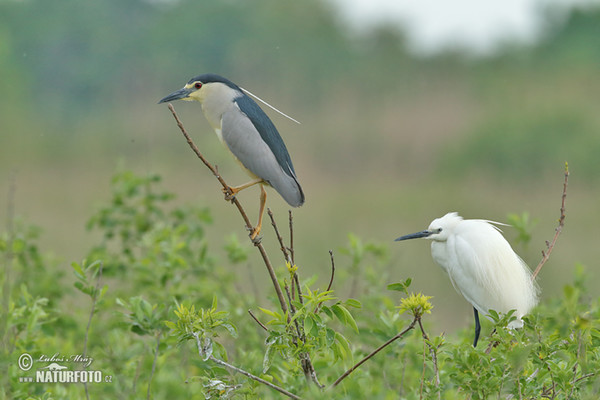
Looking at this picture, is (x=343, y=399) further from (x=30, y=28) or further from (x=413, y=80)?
(x=30, y=28)

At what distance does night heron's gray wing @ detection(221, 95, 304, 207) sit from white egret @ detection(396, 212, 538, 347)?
52cm

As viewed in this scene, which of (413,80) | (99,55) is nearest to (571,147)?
(413,80)

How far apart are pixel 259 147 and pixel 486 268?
0.98 m

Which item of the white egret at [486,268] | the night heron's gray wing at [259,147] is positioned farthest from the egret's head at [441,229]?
the night heron's gray wing at [259,147]

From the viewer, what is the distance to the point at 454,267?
3.02 meters

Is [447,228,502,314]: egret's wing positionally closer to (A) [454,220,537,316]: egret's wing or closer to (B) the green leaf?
(A) [454,220,537,316]: egret's wing

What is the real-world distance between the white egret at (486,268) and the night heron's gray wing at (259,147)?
1.70ft

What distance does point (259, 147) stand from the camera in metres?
2.94

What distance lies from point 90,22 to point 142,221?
2179 centimetres

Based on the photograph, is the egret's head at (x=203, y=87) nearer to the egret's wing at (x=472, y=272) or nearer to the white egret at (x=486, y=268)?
the white egret at (x=486, y=268)

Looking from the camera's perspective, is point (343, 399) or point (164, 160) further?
point (164, 160)

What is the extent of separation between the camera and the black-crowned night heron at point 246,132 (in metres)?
2.88

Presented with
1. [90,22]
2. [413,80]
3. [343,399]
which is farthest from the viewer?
[90,22]

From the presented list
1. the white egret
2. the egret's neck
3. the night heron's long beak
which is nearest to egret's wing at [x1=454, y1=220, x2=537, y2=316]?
the white egret
